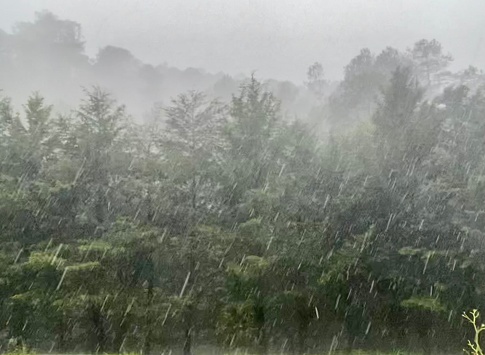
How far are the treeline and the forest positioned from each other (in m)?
0.04

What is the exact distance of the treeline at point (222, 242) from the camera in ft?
46.6

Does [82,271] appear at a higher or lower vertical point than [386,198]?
lower

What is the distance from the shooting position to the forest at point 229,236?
46.7ft

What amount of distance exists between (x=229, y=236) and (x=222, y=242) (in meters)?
0.25

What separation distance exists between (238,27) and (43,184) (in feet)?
113

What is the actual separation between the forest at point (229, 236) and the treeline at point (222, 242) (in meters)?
0.04

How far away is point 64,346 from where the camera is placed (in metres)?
15.0

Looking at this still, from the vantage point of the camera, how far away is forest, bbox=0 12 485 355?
46.7 feet

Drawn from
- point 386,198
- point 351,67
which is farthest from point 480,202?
point 351,67

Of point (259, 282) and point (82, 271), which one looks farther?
point (259, 282)

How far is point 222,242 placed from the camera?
14.7 meters

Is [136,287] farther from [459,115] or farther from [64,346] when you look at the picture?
[459,115]

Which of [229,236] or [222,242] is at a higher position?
[229,236]

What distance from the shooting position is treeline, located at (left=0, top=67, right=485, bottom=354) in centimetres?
1420
